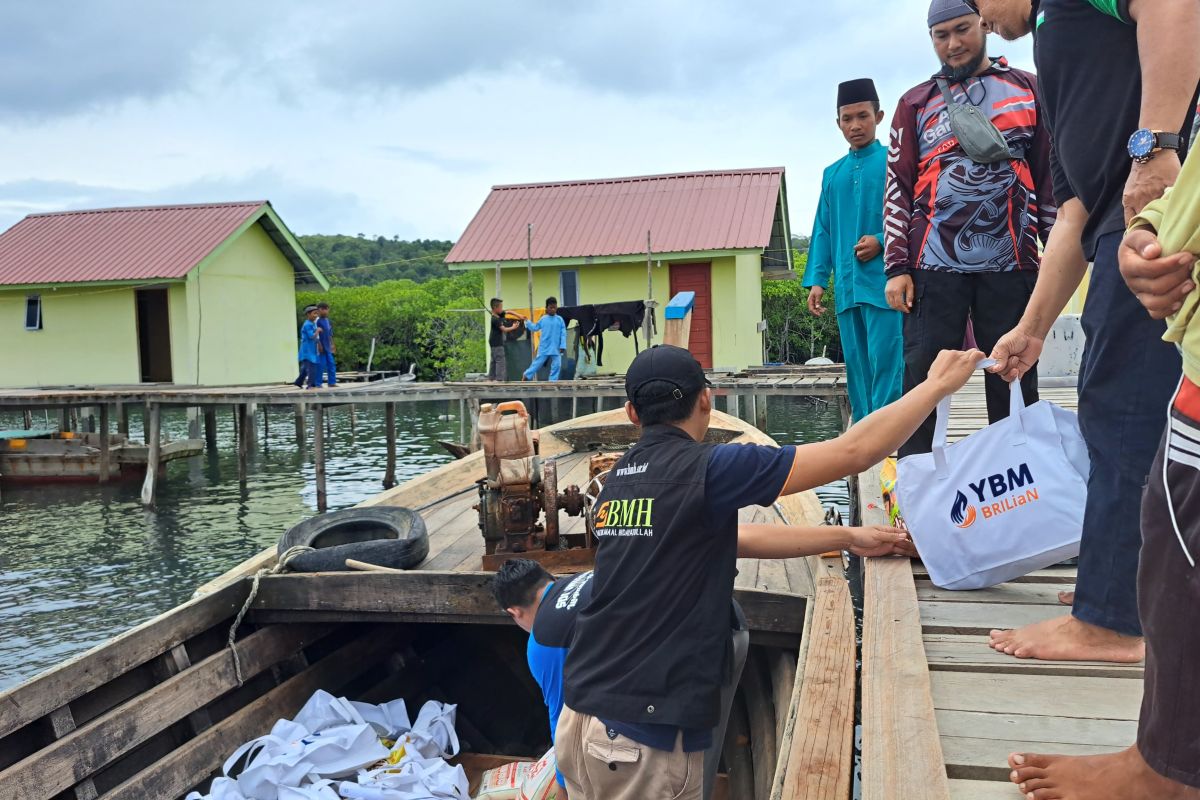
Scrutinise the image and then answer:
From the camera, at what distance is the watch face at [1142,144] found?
1.84m

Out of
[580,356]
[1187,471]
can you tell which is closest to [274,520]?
[580,356]

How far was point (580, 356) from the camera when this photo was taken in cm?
2070

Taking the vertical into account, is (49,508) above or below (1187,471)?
below

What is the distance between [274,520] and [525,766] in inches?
496

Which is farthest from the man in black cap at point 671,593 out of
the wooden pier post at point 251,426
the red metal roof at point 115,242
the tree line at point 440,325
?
the tree line at point 440,325

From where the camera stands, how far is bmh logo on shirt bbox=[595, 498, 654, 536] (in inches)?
92.0

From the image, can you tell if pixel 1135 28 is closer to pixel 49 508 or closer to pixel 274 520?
pixel 274 520

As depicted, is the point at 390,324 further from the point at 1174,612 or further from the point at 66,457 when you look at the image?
the point at 1174,612

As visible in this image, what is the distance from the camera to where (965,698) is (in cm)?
211

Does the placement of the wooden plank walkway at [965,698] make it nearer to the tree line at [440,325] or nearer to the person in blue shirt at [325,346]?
the person in blue shirt at [325,346]

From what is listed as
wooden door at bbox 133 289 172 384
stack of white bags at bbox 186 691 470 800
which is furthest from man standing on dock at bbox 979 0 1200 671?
wooden door at bbox 133 289 172 384

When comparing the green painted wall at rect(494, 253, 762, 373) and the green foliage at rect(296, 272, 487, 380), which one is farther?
the green foliage at rect(296, 272, 487, 380)

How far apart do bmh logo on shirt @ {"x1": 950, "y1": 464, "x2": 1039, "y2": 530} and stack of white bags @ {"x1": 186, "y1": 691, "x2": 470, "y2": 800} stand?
2.36 metres

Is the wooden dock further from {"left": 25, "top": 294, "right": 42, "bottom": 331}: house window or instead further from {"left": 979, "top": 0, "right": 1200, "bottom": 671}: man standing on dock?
{"left": 979, "top": 0, "right": 1200, "bottom": 671}: man standing on dock
